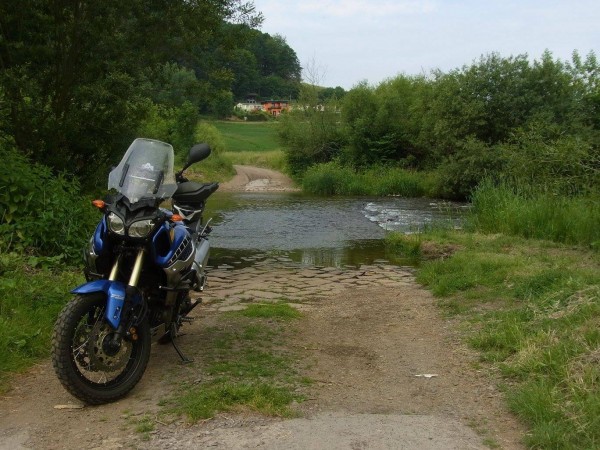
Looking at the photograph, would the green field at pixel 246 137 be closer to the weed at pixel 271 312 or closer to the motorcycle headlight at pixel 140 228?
the weed at pixel 271 312

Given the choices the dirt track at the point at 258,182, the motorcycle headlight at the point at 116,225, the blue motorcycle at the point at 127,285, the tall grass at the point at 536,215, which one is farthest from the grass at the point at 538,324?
the dirt track at the point at 258,182

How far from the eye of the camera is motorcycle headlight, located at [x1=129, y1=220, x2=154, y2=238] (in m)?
4.16

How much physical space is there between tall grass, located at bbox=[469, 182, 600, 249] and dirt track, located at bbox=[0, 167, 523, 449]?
4.60 meters

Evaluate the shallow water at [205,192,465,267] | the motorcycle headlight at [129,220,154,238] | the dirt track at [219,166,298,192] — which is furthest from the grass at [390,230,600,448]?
the dirt track at [219,166,298,192]

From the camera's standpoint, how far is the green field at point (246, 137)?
65887mm

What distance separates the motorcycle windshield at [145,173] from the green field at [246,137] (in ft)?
168

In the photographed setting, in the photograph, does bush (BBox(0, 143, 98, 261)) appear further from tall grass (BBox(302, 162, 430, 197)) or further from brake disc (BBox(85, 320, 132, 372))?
tall grass (BBox(302, 162, 430, 197))

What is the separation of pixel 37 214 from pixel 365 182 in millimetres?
28434

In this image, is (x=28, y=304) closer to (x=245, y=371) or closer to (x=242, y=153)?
(x=245, y=371)

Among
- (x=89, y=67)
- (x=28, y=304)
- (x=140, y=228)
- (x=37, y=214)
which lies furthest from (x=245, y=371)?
(x=89, y=67)

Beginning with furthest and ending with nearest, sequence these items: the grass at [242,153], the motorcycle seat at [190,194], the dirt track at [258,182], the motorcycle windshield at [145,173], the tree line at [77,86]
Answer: the grass at [242,153] → the dirt track at [258,182] → the tree line at [77,86] → the motorcycle seat at [190,194] → the motorcycle windshield at [145,173]

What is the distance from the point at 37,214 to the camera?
7617 millimetres

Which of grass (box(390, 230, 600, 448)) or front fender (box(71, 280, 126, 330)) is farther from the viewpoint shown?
front fender (box(71, 280, 126, 330))

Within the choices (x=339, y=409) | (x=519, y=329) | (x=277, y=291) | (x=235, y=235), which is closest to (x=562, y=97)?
(x=235, y=235)
